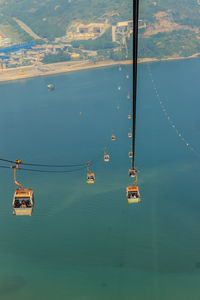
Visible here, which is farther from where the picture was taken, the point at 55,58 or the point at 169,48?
the point at 169,48

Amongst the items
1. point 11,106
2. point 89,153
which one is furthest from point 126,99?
point 89,153

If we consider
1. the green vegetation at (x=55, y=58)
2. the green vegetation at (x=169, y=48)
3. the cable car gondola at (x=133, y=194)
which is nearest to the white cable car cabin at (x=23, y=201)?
the cable car gondola at (x=133, y=194)

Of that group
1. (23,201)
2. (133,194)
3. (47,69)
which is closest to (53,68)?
(47,69)

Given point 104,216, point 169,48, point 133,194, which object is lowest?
point 133,194

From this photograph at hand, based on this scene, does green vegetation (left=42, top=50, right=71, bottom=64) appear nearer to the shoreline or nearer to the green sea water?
the shoreline

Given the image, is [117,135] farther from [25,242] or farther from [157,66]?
[157,66]

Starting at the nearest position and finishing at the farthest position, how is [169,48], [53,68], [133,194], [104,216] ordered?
[133,194] < [104,216] < [53,68] < [169,48]

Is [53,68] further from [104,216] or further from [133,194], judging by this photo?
[133,194]
